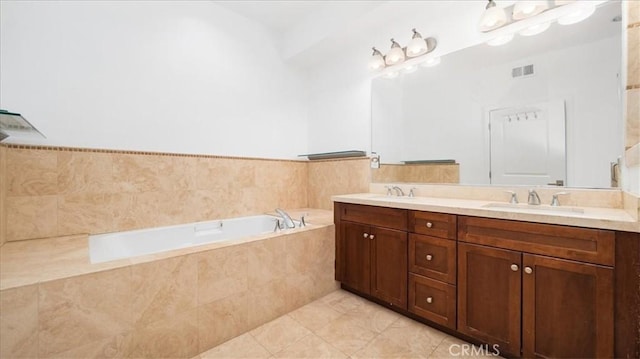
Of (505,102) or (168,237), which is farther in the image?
(168,237)

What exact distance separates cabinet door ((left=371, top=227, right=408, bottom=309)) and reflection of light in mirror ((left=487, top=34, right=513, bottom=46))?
1.53 m

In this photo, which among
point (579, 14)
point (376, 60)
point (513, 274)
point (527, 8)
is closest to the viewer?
point (513, 274)

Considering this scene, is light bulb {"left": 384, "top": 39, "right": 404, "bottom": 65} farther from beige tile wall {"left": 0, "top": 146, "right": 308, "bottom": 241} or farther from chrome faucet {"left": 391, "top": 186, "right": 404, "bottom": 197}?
beige tile wall {"left": 0, "top": 146, "right": 308, "bottom": 241}

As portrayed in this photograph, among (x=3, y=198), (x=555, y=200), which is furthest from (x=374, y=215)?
(x=3, y=198)

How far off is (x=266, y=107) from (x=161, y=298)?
85.3 inches

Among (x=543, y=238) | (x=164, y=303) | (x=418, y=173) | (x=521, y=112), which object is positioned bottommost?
(x=164, y=303)

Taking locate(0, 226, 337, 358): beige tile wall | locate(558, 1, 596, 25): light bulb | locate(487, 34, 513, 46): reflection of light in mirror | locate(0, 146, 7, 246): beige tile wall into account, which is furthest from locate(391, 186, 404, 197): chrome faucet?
locate(0, 146, 7, 246): beige tile wall

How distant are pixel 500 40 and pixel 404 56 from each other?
2.41ft

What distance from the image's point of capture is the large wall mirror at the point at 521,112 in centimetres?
154

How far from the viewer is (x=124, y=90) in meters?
2.10

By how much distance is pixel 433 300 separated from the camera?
170 centimetres

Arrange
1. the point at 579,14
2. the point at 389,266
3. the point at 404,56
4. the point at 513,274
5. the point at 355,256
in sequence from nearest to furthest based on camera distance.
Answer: the point at 513,274
the point at 579,14
the point at 389,266
the point at 355,256
the point at 404,56

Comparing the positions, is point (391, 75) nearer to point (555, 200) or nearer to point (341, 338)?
point (555, 200)

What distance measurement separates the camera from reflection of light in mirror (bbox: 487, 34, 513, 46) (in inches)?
73.3
